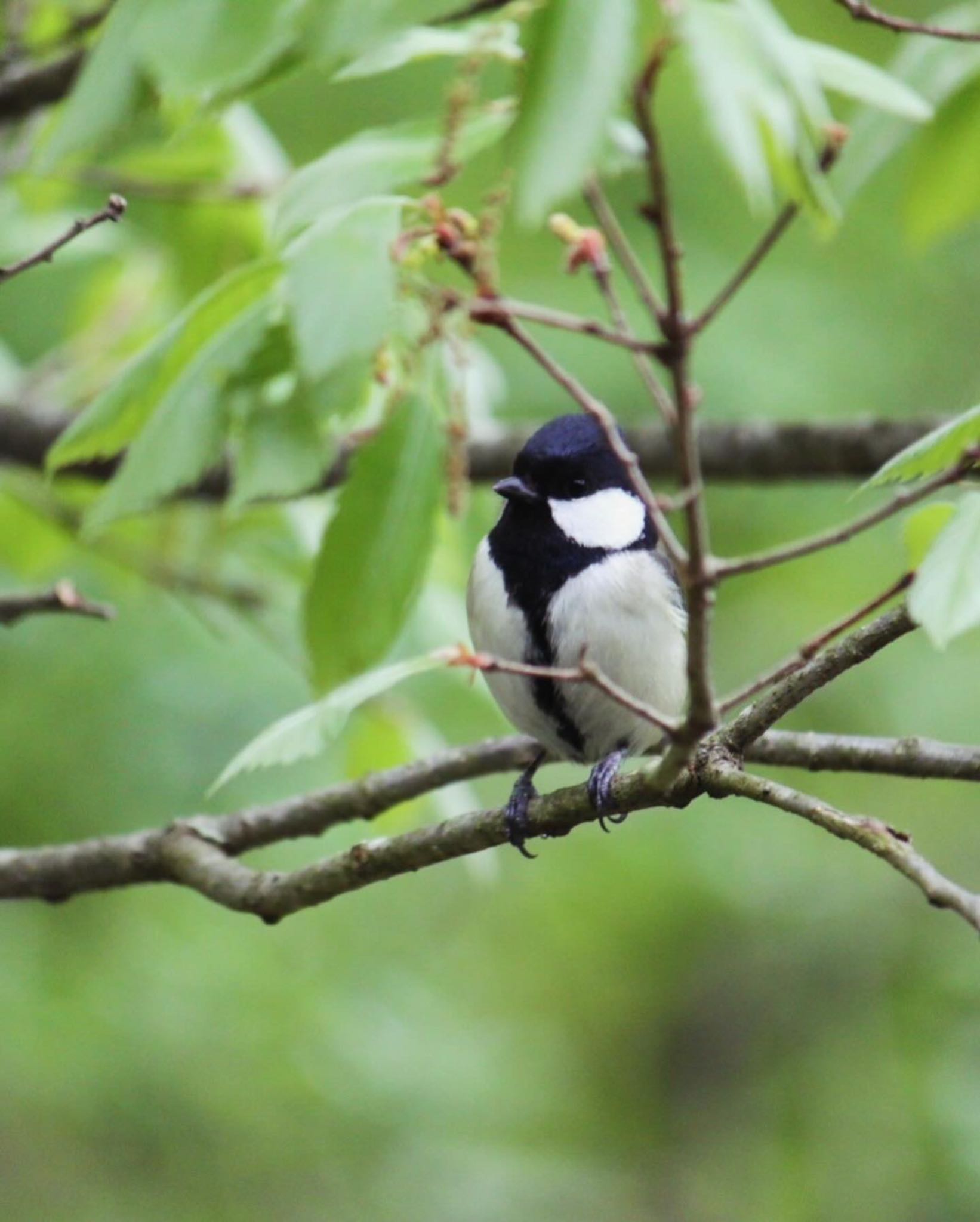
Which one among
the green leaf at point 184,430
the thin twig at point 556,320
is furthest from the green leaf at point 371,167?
the thin twig at point 556,320

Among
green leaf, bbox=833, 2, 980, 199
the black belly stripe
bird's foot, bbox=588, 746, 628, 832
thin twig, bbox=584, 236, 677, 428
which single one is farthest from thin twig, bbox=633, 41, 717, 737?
the black belly stripe

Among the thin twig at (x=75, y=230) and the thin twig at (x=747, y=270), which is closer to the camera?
the thin twig at (x=747, y=270)

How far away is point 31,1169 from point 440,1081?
1.36 meters

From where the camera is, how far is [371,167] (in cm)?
212

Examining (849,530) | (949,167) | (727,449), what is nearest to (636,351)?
(849,530)

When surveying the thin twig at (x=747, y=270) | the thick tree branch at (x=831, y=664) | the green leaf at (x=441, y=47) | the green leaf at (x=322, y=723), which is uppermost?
the green leaf at (x=441, y=47)

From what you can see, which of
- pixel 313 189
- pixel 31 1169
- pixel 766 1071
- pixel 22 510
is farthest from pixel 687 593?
pixel 766 1071

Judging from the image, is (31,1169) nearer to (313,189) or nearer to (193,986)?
(193,986)

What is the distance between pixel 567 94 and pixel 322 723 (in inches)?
34.5

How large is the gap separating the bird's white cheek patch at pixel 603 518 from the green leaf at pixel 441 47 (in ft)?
3.22

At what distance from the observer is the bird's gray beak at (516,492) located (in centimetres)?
288

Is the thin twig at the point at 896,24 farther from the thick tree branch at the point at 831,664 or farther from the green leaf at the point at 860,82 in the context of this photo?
the thick tree branch at the point at 831,664

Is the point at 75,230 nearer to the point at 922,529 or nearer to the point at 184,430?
the point at 184,430

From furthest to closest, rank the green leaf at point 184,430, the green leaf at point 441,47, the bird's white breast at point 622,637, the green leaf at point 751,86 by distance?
the bird's white breast at point 622,637 → the green leaf at point 184,430 → the green leaf at point 441,47 → the green leaf at point 751,86
